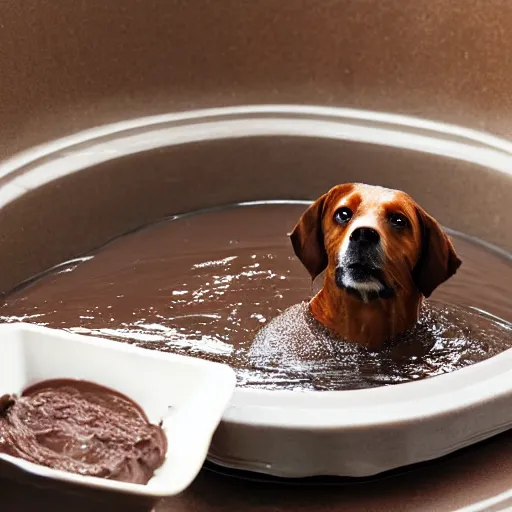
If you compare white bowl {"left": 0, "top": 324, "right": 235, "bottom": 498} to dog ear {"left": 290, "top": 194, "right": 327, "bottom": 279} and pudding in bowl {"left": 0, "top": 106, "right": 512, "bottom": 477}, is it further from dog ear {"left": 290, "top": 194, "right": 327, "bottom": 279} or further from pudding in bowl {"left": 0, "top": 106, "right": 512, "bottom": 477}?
dog ear {"left": 290, "top": 194, "right": 327, "bottom": 279}

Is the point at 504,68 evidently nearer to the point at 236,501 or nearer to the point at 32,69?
the point at 32,69

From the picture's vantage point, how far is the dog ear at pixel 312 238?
1557 millimetres

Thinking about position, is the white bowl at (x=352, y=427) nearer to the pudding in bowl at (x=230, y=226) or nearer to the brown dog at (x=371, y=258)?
the pudding in bowl at (x=230, y=226)

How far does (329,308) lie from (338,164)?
93cm

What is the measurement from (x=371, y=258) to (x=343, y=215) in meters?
0.11

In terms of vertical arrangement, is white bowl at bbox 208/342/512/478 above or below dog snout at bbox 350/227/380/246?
below

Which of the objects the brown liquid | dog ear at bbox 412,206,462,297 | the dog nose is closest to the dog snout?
the dog nose

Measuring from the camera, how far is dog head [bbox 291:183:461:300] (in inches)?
56.3

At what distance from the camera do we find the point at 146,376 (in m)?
1.25

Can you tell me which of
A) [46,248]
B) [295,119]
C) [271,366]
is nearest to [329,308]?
[271,366]

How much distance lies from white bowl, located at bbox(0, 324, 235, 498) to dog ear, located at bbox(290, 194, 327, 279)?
1.37 ft

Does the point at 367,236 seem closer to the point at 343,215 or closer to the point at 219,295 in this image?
the point at 343,215

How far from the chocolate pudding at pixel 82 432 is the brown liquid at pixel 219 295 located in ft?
1.20

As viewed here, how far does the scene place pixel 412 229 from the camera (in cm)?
147
